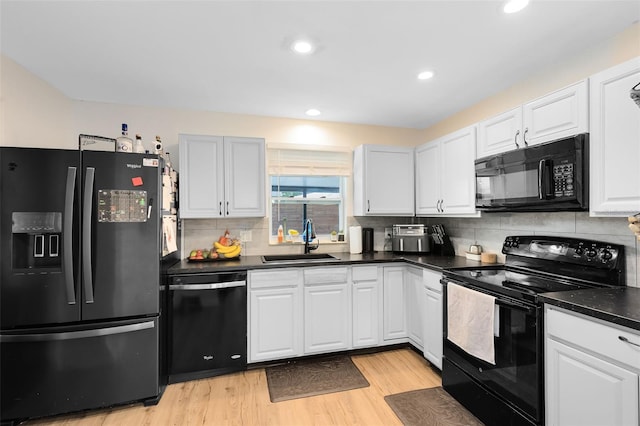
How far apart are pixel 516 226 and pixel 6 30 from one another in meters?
3.92

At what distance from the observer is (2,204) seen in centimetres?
198

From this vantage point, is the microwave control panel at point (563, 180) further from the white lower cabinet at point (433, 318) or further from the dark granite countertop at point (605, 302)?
the white lower cabinet at point (433, 318)

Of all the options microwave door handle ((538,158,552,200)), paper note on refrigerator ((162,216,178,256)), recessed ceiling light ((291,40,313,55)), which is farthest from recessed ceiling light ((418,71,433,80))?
paper note on refrigerator ((162,216,178,256))

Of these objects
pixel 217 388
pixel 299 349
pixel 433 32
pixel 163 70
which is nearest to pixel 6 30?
pixel 163 70

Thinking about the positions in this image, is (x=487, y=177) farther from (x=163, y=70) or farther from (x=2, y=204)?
(x=2, y=204)

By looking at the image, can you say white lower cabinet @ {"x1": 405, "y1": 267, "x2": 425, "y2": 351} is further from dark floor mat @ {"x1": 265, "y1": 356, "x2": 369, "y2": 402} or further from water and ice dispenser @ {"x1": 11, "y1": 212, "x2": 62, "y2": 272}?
water and ice dispenser @ {"x1": 11, "y1": 212, "x2": 62, "y2": 272}

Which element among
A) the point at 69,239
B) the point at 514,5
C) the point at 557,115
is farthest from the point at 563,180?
the point at 69,239

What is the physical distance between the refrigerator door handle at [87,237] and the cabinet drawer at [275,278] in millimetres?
1151

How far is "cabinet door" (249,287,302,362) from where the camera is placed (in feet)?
8.83

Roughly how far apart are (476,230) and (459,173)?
666 millimetres

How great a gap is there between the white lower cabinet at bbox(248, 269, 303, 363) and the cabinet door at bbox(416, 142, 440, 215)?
5.17 feet

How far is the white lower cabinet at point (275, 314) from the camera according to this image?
8.84ft

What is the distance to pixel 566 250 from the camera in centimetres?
210

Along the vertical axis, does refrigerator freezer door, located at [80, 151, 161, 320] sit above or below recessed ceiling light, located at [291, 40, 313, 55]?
below
